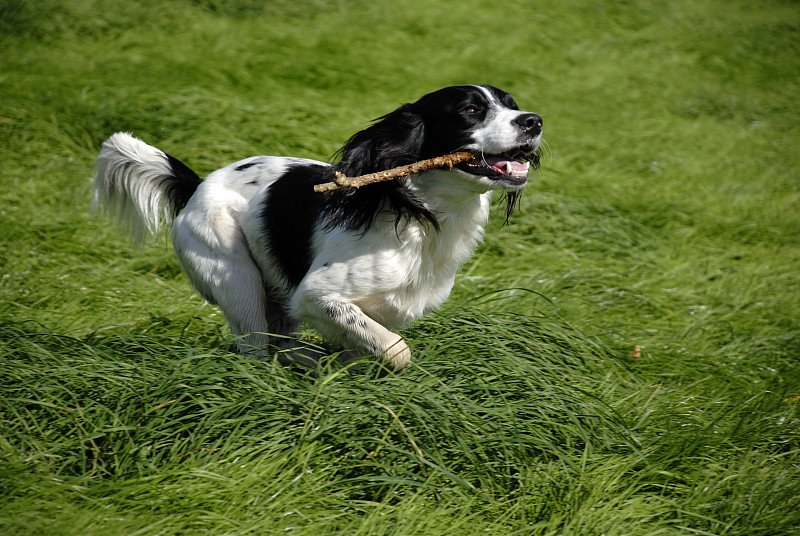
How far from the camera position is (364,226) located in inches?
131

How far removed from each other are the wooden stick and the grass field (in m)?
0.82

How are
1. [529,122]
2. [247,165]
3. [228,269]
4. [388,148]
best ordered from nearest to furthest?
[529,122]
[388,148]
[228,269]
[247,165]

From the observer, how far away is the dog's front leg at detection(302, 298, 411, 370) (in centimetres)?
319

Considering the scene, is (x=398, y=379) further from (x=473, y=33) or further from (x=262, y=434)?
(x=473, y=33)

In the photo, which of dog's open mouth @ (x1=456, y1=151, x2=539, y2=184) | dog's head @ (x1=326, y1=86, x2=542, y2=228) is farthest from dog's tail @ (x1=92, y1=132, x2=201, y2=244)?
dog's open mouth @ (x1=456, y1=151, x2=539, y2=184)

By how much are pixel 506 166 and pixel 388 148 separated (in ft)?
1.80

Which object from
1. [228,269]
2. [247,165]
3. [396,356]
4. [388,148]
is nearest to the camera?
[396,356]

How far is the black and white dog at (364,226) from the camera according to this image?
320 centimetres

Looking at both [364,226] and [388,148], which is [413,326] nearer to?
[364,226]

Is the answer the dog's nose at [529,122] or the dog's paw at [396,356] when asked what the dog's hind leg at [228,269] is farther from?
the dog's nose at [529,122]

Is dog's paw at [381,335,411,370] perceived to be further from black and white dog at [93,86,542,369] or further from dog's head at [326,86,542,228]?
dog's head at [326,86,542,228]

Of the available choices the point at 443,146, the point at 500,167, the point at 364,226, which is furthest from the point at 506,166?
the point at 364,226

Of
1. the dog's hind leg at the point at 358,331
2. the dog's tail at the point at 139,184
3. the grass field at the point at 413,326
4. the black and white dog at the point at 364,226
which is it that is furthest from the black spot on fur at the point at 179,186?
the dog's hind leg at the point at 358,331

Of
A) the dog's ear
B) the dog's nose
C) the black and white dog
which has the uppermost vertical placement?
the dog's nose
